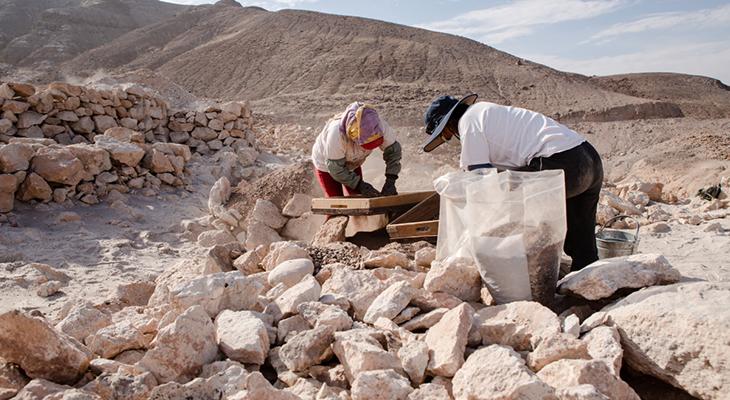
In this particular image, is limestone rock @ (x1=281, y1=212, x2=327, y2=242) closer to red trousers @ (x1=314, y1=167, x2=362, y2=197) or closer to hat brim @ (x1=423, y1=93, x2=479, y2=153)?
red trousers @ (x1=314, y1=167, x2=362, y2=197)

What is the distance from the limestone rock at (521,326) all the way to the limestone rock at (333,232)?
2.04 meters

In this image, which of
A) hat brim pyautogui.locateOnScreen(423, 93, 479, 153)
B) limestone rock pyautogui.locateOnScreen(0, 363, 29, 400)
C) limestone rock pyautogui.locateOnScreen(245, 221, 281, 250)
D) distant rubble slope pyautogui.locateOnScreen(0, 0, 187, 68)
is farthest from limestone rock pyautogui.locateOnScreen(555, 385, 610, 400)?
distant rubble slope pyautogui.locateOnScreen(0, 0, 187, 68)

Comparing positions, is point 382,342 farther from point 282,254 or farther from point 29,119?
point 29,119

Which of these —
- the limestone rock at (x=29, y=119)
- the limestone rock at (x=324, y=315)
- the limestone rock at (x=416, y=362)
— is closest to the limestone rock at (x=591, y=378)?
the limestone rock at (x=416, y=362)

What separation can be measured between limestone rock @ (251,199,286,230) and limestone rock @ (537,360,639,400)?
410 centimetres

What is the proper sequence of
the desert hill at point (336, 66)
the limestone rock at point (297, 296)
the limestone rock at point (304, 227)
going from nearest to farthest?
the limestone rock at point (297, 296) → the limestone rock at point (304, 227) → the desert hill at point (336, 66)

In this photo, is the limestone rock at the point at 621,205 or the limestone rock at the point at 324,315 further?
the limestone rock at the point at 621,205

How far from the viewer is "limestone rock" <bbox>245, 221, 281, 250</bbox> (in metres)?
5.59

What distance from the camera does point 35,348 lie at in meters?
2.17

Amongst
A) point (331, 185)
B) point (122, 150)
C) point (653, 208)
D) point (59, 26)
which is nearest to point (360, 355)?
point (331, 185)

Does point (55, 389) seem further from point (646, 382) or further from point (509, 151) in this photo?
point (509, 151)

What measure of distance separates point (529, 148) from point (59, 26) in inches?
1568

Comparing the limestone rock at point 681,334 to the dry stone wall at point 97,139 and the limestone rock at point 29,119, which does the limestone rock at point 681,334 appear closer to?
the dry stone wall at point 97,139

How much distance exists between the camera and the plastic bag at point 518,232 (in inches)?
107
